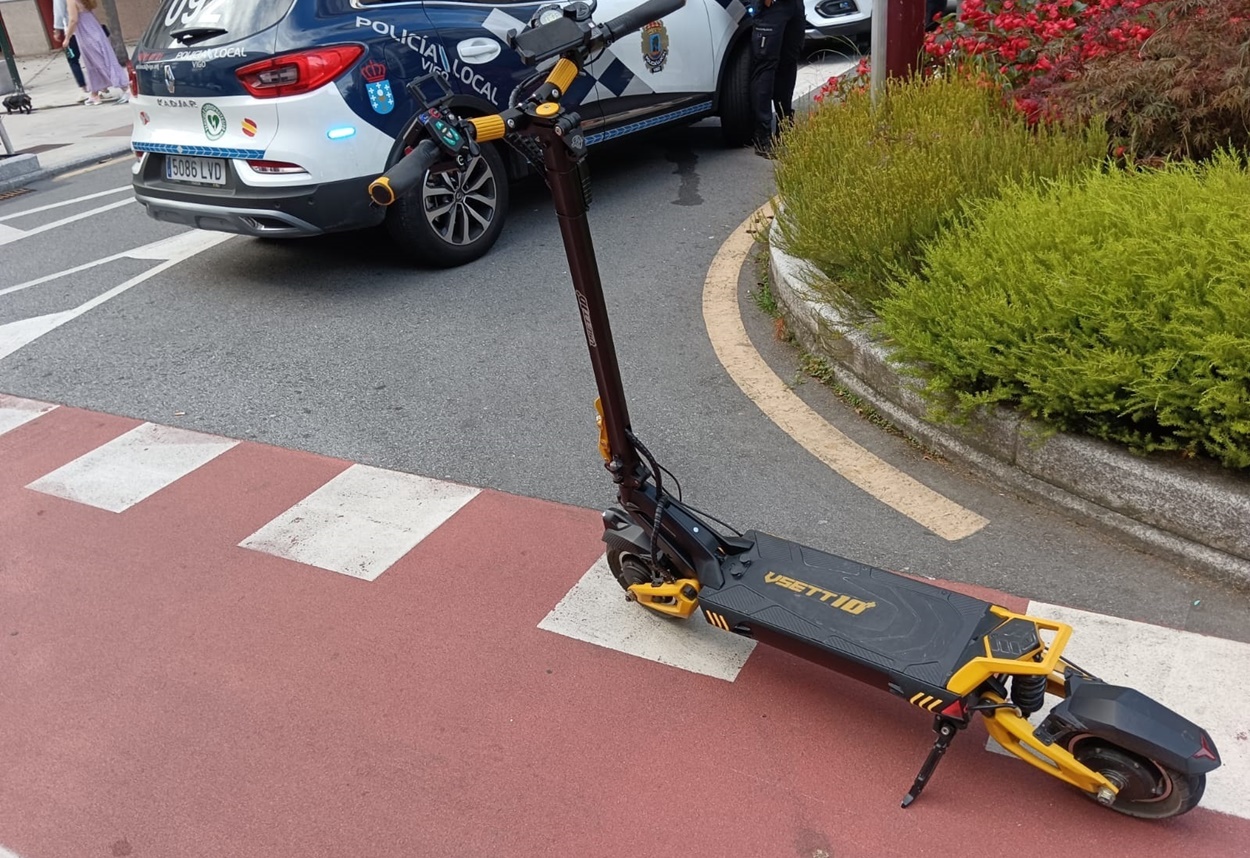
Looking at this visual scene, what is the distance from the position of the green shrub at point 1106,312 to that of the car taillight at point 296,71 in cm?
307

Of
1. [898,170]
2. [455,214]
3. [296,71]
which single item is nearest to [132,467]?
[296,71]

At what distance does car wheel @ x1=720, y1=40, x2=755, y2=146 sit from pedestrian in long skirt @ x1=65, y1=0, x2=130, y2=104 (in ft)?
→ 33.5

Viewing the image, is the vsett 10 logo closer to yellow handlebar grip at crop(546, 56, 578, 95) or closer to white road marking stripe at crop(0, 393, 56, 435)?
yellow handlebar grip at crop(546, 56, 578, 95)

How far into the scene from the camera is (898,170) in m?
4.21

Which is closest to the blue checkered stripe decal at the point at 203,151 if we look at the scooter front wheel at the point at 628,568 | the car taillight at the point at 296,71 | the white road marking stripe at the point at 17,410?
the car taillight at the point at 296,71

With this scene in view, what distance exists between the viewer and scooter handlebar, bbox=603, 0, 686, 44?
7.74 feet

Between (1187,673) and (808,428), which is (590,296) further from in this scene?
(1187,673)

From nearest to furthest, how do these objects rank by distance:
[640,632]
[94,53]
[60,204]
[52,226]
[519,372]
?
[640,632]
[519,372]
[52,226]
[60,204]
[94,53]

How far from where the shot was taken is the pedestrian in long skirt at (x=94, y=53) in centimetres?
1355

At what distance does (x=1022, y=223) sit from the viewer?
3580 millimetres

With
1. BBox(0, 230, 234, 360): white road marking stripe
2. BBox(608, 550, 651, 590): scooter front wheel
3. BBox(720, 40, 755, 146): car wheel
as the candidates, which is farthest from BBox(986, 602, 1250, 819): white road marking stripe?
BBox(720, 40, 755, 146): car wheel

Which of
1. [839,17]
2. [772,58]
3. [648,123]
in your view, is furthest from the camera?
[839,17]

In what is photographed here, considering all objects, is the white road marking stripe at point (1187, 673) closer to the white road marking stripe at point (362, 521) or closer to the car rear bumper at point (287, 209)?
the white road marking stripe at point (362, 521)

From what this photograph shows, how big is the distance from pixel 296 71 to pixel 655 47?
8.41ft
